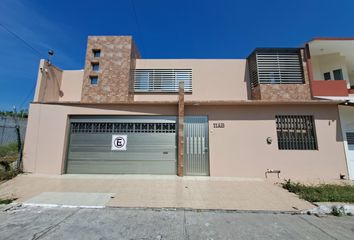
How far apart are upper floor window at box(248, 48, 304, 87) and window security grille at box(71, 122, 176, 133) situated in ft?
22.4

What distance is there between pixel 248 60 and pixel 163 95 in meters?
6.63

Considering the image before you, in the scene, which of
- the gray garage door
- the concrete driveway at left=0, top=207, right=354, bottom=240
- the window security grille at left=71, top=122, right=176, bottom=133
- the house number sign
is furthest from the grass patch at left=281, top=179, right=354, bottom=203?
the window security grille at left=71, top=122, right=176, bottom=133

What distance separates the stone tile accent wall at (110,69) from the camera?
11.5 metres

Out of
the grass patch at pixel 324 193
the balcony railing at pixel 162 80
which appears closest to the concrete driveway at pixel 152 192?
the grass patch at pixel 324 193

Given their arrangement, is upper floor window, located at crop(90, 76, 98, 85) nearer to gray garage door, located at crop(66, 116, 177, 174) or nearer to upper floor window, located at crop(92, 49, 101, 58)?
upper floor window, located at crop(92, 49, 101, 58)

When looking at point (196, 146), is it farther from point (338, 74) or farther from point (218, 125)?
point (338, 74)

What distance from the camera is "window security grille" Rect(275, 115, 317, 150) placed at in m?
7.99

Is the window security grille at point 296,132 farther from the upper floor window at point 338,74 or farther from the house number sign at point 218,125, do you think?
the upper floor window at point 338,74

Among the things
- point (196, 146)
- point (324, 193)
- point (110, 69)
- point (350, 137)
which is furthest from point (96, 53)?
point (350, 137)

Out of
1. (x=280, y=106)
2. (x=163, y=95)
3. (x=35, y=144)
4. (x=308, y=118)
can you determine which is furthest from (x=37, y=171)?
(x=308, y=118)

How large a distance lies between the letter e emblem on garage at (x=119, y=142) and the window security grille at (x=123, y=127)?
0.30 meters

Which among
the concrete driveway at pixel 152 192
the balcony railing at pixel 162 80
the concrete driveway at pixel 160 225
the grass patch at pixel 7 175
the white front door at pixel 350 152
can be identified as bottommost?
the concrete driveway at pixel 160 225

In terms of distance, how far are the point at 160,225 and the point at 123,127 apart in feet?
18.6

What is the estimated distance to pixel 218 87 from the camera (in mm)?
11766
